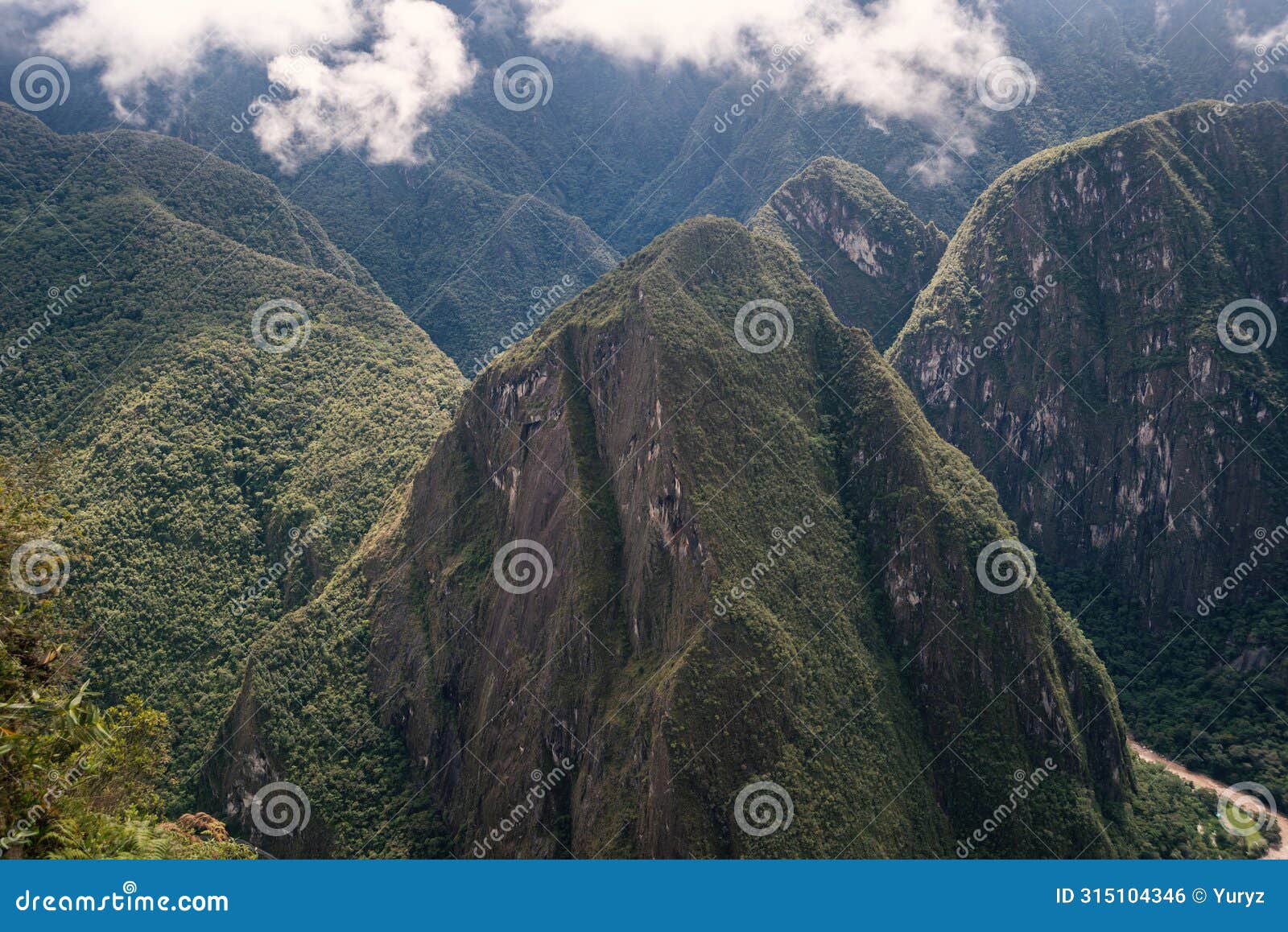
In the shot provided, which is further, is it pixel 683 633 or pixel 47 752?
pixel 683 633

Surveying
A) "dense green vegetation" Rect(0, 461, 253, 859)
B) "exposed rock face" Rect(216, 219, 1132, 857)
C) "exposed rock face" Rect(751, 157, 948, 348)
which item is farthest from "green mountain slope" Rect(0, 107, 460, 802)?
"exposed rock face" Rect(751, 157, 948, 348)

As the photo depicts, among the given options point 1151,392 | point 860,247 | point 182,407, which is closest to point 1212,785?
point 1151,392

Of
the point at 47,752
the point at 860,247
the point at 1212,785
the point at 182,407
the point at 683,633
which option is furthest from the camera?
the point at 860,247

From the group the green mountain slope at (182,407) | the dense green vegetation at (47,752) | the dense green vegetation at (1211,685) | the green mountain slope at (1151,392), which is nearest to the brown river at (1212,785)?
the dense green vegetation at (1211,685)

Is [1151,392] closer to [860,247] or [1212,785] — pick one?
[1212,785]

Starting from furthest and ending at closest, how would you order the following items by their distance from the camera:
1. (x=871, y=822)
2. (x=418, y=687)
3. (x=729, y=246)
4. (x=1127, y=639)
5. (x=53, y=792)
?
(x=1127, y=639), (x=729, y=246), (x=418, y=687), (x=871, y=822), (x=53, y=792)

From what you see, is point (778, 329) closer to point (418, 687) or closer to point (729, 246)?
point (729, 246)

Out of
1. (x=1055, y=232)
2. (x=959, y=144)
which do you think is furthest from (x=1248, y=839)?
(x=959, y=144)
